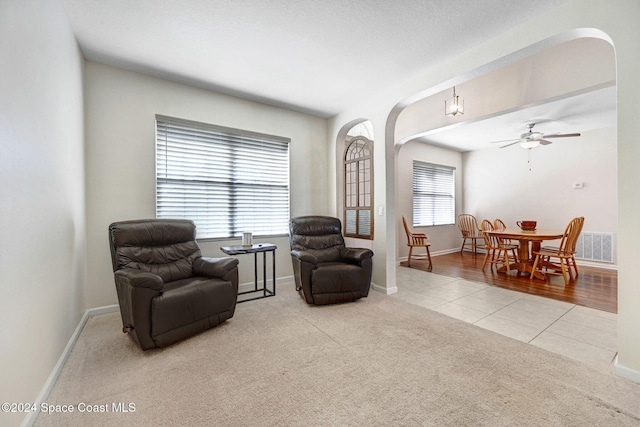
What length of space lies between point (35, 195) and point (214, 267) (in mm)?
1447

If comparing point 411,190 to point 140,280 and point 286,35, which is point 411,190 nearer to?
point 286,35

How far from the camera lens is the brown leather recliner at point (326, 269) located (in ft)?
10.4

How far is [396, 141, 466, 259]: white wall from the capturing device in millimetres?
6152

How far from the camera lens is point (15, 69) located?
56.5 inches

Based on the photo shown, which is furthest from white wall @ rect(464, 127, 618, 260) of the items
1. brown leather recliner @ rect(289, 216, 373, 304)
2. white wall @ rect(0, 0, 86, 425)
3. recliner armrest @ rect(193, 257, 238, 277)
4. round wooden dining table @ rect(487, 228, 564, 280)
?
white wall @ rect(0, 0, 86, 425)

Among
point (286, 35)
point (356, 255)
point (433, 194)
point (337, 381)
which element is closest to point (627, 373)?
point (337, 381)

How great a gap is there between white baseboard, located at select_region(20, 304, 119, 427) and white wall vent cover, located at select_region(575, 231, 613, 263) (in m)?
8.22

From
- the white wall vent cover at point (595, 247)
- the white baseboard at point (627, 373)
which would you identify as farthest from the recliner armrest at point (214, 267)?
the white wall vent cover at point (595, 247)

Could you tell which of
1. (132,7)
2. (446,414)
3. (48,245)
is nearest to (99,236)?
(48,245)

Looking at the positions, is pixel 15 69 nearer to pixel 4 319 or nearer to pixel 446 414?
pixel 4 319

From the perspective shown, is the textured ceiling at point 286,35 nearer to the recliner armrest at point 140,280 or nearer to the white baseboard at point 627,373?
the recliner armrest at point 140,280

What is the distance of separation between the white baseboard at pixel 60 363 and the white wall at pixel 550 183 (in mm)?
7740

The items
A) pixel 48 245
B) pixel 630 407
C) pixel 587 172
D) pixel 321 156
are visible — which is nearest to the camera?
pixel 630 407

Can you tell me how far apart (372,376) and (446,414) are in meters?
0.50
